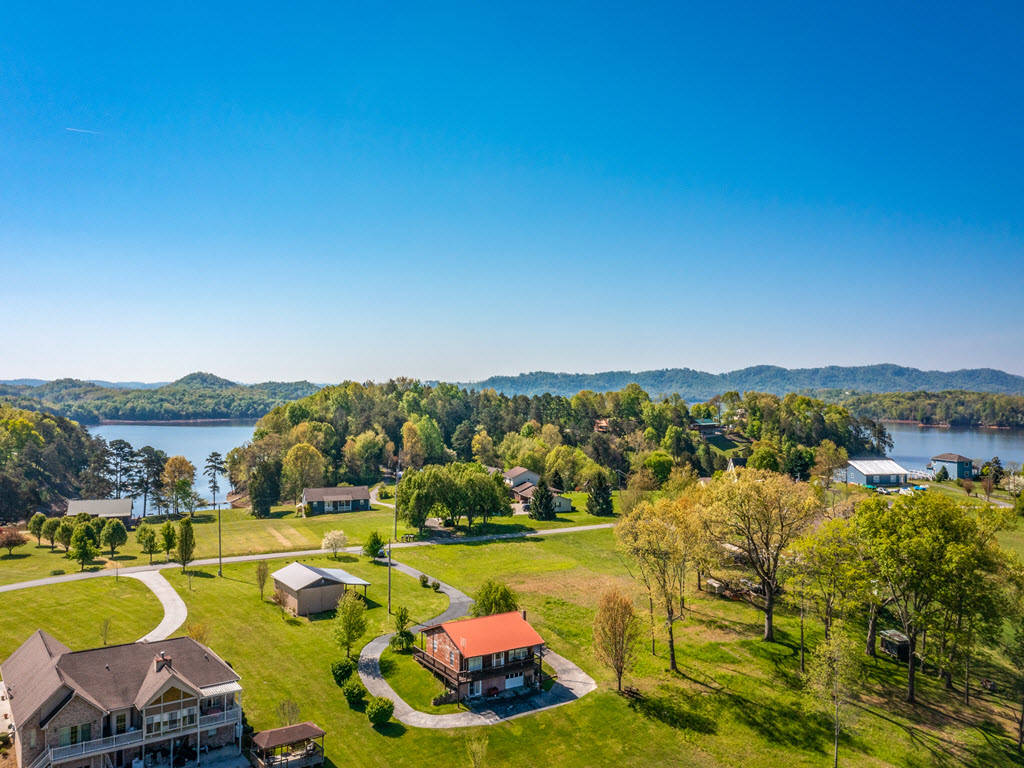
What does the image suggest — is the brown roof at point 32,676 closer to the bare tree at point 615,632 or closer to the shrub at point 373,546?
the bare tree at point 615,632

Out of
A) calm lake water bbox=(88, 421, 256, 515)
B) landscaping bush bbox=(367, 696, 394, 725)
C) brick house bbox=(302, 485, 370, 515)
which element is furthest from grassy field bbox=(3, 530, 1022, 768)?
calm lake water bbox=(88, 421, 256, 515)

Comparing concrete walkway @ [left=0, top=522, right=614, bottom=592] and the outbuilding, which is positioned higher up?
the outbuilding

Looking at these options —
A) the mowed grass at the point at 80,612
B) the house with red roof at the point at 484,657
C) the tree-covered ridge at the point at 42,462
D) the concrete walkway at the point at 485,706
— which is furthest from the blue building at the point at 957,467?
the tree-covered ridge at the point at 42,462

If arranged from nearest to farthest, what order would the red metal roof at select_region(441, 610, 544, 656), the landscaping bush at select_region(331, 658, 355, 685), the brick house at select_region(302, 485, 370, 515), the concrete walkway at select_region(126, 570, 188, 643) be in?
the landscaping bush at select_region(331, 658, 355, 685) < the red metal roof at select_region(441, 610, 544, 656) < the concrete walkway at select_region(126, 570, 188, 643) < the brick house at select_region(302, 485, 370, 515)

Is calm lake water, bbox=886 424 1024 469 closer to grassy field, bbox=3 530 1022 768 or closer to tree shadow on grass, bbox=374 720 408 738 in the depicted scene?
grassy field, bbox=3 530 1022 768

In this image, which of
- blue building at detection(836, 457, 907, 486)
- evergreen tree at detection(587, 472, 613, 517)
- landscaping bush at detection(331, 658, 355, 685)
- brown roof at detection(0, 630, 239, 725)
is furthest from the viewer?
blue building at detection(836, 457, 907, 486)

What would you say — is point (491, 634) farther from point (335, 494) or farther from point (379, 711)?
point (335, 494)

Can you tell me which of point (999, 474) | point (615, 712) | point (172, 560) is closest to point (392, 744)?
point (615, 712)

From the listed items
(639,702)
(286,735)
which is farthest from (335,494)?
(639,702)
